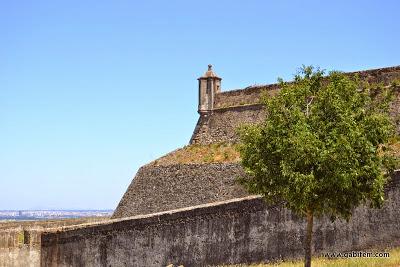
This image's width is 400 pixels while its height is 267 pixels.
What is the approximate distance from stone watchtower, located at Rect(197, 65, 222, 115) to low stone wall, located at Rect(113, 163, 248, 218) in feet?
16.9

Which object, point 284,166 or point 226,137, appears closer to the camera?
point 284,166

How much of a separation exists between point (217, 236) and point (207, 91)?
18.7 metres

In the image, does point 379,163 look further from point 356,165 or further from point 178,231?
point 178,231

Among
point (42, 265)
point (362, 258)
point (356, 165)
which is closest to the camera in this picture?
point (356, 165)

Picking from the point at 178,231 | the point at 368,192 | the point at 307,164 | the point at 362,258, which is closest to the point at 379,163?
the point at 368,192

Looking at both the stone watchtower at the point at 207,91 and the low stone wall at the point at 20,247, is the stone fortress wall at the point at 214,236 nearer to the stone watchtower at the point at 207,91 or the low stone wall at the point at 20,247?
the low stone wall at the point at 20,247

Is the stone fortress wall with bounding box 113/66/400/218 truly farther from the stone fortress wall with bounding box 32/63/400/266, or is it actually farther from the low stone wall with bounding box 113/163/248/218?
the stone fortress wall with bounding box 32/63/400/266

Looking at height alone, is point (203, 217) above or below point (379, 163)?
below

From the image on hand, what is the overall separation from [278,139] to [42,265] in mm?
11836

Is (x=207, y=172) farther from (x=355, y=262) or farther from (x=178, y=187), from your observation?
(x=355, y=262)

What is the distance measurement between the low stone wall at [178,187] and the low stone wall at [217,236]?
28.0 ft

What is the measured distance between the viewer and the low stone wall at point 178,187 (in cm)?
3098

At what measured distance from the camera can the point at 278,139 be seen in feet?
52.3

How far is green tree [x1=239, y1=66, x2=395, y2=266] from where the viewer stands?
15219 mm
